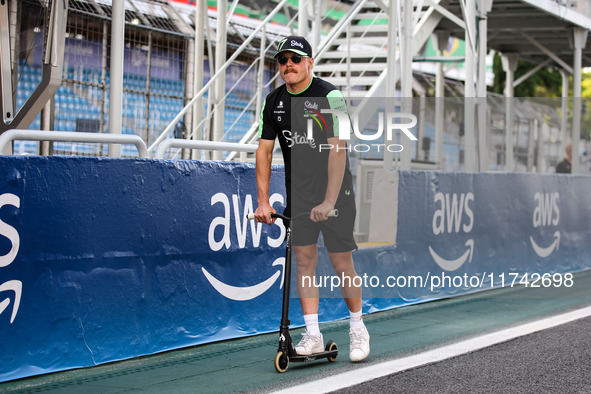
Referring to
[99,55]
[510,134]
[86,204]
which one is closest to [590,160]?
[510,134]

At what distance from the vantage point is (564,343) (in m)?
6.70

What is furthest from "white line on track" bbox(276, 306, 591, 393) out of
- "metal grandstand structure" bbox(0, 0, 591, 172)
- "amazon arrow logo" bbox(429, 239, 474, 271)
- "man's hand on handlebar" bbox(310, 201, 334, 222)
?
"metal grandstand structure" bbox(0, 0, 591, 172)

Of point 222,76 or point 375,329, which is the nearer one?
point 375,329

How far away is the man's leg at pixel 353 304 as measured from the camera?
5.94 m

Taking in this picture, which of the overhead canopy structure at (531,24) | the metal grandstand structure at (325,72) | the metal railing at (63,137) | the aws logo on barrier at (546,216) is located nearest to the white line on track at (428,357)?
the metal railing at (63,137)

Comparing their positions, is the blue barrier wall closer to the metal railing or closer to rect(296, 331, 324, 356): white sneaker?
the metal railing

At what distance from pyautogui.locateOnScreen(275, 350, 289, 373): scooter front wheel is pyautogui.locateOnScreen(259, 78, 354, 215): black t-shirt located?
0.97 m

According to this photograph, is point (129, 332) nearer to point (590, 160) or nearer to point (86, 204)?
point (86, 204)

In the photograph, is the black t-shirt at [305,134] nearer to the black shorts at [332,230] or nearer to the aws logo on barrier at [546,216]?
the black shorts at [332,230]

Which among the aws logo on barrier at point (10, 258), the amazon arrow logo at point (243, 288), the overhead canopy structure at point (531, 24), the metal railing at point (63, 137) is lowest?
the amazon arrow logo at point (243, 288)

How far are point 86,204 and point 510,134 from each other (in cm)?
1099

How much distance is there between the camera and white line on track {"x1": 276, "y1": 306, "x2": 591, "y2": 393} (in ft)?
17.0

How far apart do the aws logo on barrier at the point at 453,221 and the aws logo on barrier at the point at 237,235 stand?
2.73 m

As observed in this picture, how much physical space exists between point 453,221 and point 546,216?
2.55m
